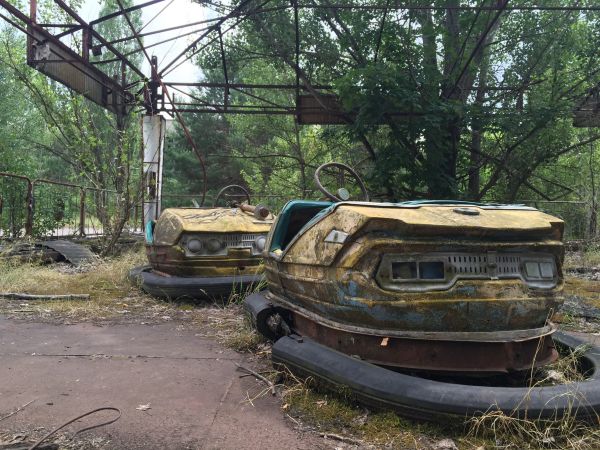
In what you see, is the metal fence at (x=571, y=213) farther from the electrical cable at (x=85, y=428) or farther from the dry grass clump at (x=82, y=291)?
the electrical cable at (x=85, y=428)

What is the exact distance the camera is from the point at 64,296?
16.9ft

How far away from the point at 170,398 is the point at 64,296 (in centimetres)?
328

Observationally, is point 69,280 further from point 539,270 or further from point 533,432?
point 533,432

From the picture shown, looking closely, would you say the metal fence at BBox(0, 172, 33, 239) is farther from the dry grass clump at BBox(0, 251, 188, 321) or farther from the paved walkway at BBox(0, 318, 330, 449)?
the paved walkway at BBox(0, 318, 330, 449)

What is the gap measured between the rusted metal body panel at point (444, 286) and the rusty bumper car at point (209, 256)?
2.57 meters

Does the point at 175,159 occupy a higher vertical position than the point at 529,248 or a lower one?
higher

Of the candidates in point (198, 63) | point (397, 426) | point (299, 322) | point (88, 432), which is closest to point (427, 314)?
point (397, 426)

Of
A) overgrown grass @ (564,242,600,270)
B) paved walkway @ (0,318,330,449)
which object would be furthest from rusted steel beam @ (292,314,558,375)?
overgrown grass @ (564,242,600,270)

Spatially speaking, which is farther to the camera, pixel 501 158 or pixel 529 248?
pixel 501 158

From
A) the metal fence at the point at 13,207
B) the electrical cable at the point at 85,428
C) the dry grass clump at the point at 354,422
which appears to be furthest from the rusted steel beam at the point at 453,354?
the metal fence at the point at 13,207

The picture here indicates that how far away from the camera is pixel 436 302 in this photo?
2.12 meters

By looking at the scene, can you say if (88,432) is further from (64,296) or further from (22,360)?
(64,296)

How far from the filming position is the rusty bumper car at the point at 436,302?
2.08 m

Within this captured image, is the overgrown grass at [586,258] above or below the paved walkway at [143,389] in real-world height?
above
